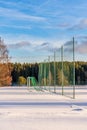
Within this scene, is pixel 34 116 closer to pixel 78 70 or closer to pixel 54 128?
pixel 54 128

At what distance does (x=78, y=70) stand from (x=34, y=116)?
167 ft

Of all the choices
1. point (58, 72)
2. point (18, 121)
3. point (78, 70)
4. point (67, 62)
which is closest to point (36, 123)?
point (18, 121)

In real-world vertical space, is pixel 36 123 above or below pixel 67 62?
below

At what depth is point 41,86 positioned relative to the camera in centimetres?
3969

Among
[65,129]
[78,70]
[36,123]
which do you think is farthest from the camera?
[78,70]

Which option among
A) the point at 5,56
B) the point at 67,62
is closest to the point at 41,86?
the point at 67,62

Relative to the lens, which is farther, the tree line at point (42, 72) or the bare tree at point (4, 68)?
the bare tree at point (4, 68)

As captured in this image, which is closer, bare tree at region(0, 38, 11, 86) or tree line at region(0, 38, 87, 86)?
tree line at region(0, 38, 87, 86)

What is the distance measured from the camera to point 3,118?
11070 mm

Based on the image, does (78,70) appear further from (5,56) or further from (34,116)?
(34,116)

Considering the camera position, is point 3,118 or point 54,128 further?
point 3,118

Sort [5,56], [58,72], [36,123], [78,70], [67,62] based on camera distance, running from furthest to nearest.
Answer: [78,70] → [5,56] → [58,72] → [67,62] → [36,123]

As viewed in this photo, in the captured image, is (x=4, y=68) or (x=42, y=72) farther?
(x=4, y=68)

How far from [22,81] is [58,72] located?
869 inches
